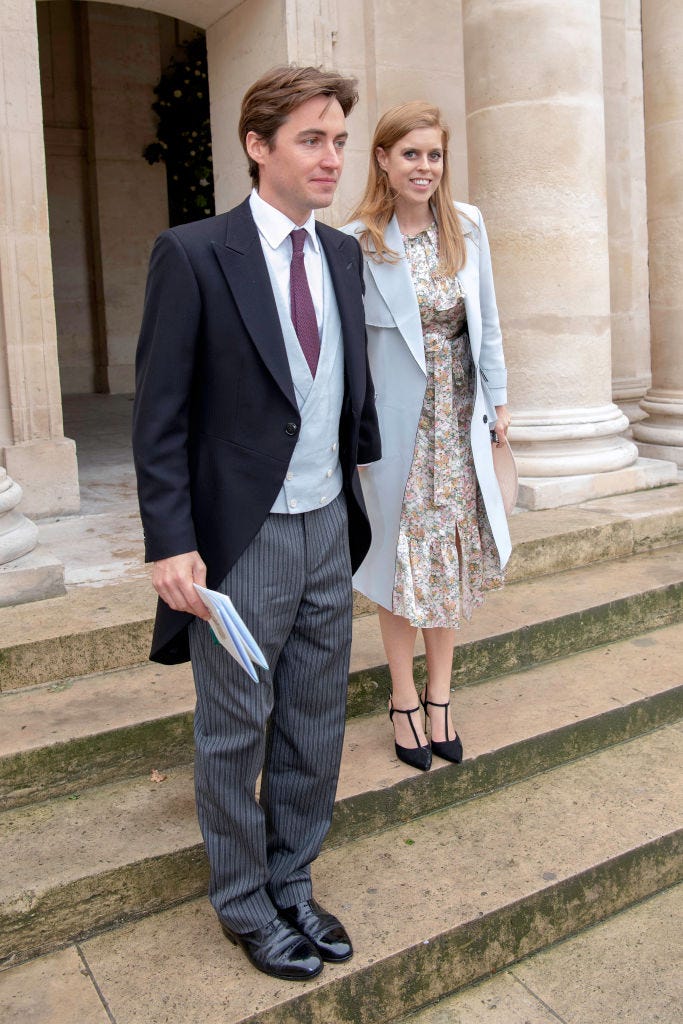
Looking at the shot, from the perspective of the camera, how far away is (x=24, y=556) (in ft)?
12.7

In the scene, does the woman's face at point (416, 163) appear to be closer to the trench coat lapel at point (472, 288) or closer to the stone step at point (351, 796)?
the trench coat lapel at point (472, 288)

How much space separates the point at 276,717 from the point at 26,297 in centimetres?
317

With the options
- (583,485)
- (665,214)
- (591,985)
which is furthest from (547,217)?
(591,985)

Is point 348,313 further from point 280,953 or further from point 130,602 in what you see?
point 130,602

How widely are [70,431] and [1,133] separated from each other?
382 cm

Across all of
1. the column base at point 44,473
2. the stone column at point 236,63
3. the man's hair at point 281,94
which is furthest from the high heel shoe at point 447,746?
the stone column at point 236,63

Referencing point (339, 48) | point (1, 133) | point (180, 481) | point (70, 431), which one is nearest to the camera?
point (180, 481)

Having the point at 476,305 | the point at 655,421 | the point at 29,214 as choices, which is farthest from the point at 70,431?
the point at 476,305

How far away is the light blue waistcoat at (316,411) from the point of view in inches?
85.6

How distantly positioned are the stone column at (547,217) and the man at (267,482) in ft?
10.1

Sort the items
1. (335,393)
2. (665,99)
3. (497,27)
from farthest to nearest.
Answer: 1. (665,99)
2. (497,27)
3. (335,393)

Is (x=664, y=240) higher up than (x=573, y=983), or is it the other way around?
(x=664, y=240)

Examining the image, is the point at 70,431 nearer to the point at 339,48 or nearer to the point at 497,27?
the point at 339,48

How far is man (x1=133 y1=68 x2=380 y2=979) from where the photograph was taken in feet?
6.84
